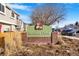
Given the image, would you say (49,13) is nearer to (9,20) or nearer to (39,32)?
(39,32)

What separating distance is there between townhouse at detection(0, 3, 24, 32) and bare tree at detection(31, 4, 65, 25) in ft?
0.79

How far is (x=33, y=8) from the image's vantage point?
3627mm

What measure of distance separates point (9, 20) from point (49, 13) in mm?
635

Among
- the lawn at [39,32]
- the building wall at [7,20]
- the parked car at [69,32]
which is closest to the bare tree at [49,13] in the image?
the lawn at [39,32]

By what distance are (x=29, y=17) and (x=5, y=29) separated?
1.37 feet

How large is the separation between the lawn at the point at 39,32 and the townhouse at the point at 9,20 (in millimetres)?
126

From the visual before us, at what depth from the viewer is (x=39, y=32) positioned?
3693 mm

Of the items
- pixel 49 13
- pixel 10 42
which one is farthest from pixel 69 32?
pixel 10 42

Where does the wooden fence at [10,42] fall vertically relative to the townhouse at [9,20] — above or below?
below

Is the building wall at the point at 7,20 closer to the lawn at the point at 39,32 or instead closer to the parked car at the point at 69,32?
the lawn at the point at 39,32

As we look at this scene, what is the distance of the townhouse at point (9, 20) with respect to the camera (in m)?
3.60

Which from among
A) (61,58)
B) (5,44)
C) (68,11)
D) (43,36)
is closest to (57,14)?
(68,11)

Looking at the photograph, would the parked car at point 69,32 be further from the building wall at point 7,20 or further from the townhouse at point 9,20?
the building wall at point 7,20

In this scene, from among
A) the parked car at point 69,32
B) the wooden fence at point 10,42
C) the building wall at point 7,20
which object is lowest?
the wooden fence at point 10,42
